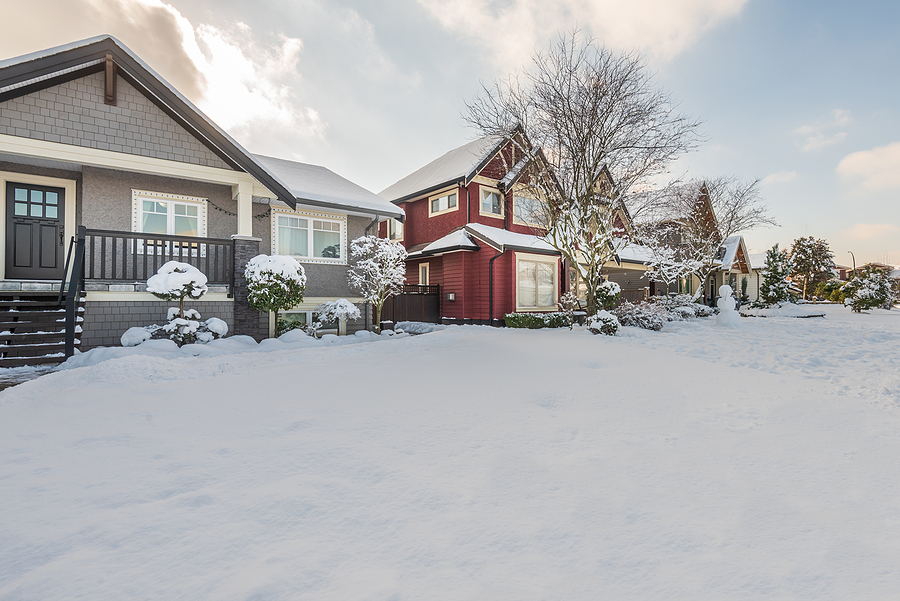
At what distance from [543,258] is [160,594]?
15.9 m

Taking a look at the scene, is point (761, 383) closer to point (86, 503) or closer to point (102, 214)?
point (86, 503)

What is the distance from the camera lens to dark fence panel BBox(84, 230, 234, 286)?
8.09 metres

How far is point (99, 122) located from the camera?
8570 millimetres

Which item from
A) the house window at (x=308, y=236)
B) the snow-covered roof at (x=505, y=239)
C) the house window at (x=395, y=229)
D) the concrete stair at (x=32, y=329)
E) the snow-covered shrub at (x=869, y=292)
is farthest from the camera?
the snow-covered shrub at (x=869, y=292)

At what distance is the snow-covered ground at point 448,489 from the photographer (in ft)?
5.66

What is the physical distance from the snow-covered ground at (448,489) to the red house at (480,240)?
33.7ft

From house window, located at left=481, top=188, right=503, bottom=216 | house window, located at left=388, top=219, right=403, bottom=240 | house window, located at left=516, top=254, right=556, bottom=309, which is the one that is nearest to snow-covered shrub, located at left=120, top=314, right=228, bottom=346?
house window, located at left=516, top=254, right=556, bottom=309

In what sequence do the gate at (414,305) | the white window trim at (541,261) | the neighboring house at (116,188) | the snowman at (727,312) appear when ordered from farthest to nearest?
the white window trim at (541,261), the gate at (414,305), the snowman at (727,312), the neighboring house at (116,188)

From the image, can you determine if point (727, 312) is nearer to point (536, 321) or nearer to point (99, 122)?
point (536, 321)

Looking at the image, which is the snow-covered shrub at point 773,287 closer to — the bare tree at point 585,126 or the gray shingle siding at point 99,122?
the bare tree at point 585,126

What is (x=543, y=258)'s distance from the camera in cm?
1639

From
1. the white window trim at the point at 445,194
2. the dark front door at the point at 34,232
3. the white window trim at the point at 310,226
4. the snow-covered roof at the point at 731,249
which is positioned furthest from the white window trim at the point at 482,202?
the snow-covered roof at the point at 731,249

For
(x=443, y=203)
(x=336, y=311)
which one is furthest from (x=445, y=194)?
(x=336, y=311)

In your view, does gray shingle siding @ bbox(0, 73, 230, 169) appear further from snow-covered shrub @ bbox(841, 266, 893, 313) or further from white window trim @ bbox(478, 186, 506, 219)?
snow-covered shrub @ bbox(841, 266, 893, 313)
